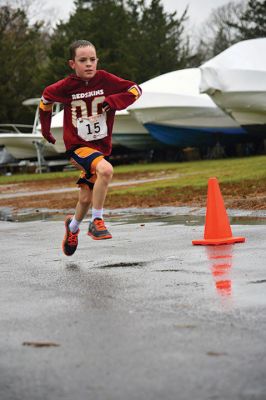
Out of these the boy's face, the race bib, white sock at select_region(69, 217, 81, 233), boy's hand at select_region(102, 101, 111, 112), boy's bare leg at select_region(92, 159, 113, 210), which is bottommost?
Result: white sock at select_region(69, 217, 81, 233)

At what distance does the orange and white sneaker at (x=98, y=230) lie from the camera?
7.82 meters

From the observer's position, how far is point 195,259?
735 centimetres

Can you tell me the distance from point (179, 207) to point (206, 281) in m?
8.06

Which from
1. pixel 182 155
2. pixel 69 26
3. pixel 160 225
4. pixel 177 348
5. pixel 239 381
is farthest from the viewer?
pixel 69 26

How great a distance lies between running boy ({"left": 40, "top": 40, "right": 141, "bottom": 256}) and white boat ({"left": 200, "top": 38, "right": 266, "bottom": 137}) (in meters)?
23.5

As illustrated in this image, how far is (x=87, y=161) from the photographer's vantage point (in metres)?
8.09

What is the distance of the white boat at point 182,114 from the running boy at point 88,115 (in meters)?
30.6

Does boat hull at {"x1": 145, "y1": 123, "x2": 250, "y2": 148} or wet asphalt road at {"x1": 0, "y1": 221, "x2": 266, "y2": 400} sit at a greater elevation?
wet asphalt road at {"x1": 0, "y1": 221, "x2": 266, "y2": 400}

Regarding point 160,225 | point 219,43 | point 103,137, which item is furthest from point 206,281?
point 219,43

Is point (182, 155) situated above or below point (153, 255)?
below

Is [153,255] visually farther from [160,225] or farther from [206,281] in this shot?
[160,225]

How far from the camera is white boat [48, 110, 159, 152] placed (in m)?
41.8

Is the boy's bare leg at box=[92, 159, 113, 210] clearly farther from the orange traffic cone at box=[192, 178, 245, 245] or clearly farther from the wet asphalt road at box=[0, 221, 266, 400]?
the orange traffic cone at box=[192, 178, 245, 245]

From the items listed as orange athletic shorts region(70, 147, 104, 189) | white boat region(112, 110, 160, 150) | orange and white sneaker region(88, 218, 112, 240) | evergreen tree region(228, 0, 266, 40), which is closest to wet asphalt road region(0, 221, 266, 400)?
orange and white sneaker region(88, 218, 112, 240)
